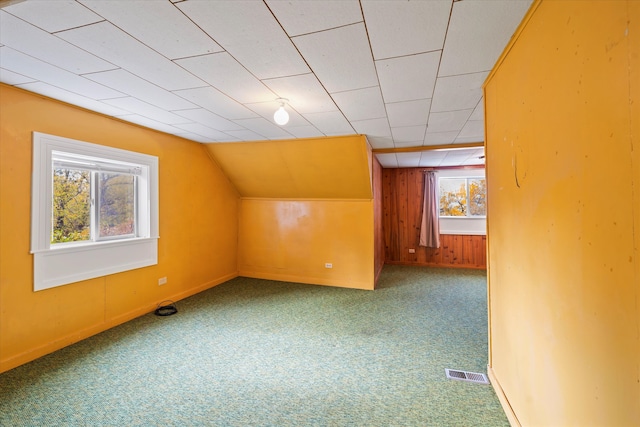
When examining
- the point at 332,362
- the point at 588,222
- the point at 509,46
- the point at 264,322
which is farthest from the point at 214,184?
the point at 588,222

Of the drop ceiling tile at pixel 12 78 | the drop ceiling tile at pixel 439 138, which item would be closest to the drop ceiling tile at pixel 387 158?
the drop ceiling tile at pixel 439 138

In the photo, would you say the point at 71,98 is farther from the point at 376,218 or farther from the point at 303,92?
the point at 376,218

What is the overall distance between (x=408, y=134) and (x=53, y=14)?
10.9 ft

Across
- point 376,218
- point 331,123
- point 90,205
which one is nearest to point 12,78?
point 90,205

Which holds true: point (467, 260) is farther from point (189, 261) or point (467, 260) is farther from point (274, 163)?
point (189, 261)

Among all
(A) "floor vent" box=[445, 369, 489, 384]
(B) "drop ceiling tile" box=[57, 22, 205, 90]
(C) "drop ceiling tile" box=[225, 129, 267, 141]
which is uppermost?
(C) "drop ceiling tile" box=[225, 129, 267, 141]

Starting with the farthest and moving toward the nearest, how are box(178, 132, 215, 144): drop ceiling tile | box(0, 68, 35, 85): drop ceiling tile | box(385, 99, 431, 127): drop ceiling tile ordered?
box(178, 132, 215, 144): drop ceiling tile, box(385, 99, 431, 127): drop ceiling tile, box(0, 68, 35, 85): drop ceiling tile

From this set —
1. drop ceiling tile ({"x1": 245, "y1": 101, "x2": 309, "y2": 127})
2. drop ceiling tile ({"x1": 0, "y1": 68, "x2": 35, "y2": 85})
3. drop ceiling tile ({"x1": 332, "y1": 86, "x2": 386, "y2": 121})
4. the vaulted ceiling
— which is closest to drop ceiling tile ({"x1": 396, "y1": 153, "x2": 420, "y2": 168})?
the vaulted ceiling

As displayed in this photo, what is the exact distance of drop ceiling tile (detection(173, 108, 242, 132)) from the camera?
2803 mm

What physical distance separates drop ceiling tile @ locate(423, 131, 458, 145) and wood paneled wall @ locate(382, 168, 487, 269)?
238cm

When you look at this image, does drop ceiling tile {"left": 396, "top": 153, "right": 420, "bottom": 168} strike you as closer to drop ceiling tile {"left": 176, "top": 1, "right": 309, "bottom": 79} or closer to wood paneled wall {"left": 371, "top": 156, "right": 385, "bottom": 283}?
wood paneled wall {"left": 371, "top": 156, "right": 385, "bottom": 283}

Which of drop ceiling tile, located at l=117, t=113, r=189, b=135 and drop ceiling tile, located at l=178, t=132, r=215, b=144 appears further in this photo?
drop ceiling tile, located at l=178, t=132, r=215, b=144

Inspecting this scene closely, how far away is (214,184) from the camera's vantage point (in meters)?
4.67

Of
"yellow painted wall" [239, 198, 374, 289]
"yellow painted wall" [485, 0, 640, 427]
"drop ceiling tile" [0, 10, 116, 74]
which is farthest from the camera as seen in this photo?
"yellow painted wall" [239, 198, 374, 289]
